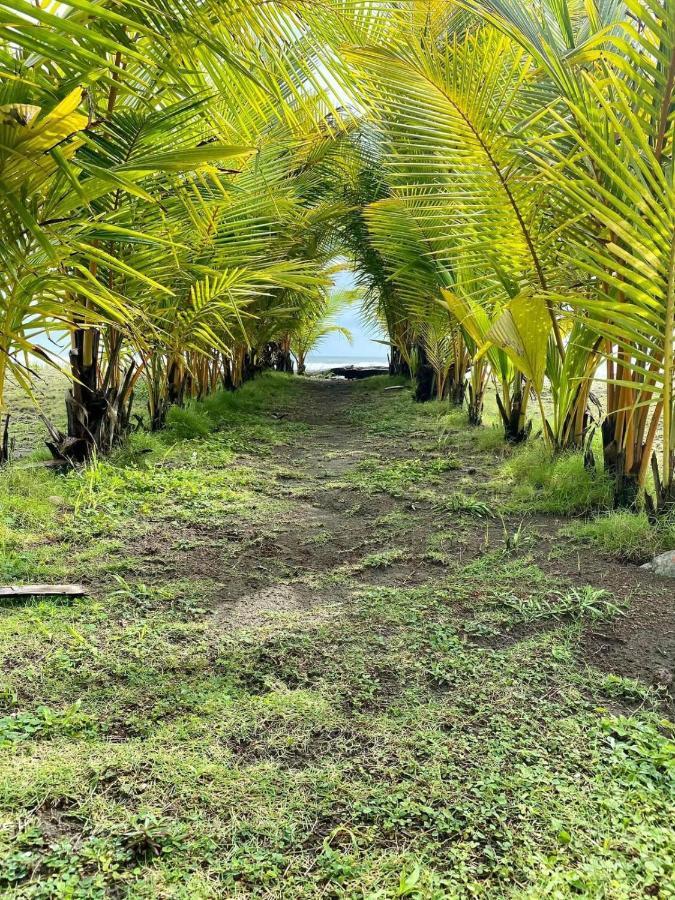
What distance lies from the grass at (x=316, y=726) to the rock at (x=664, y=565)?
23 centimetres

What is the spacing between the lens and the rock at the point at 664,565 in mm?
1660

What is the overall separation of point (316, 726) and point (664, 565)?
1085mm

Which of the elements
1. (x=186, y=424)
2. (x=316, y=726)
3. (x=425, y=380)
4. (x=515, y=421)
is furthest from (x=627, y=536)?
(x=425, y=380)

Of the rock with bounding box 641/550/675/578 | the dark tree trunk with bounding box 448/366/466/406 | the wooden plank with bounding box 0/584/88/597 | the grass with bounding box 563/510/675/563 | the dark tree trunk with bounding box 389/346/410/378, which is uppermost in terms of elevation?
the dark tree trunk with bounding box 389/346/410/378

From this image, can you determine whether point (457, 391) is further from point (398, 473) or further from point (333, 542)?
point (333, 542)

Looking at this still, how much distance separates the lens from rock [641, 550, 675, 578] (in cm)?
166

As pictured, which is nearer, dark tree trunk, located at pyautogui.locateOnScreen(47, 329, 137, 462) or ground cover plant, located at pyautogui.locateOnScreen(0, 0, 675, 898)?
ground cover plant, located at pyautogui.locateOnScreen(0, 0, 675, 898)

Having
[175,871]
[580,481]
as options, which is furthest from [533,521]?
[175,871]

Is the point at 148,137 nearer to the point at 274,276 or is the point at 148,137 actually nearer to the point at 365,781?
the point at 274,276

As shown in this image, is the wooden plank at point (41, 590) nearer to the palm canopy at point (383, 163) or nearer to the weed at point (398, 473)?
the palm canopy at point (383, 163)

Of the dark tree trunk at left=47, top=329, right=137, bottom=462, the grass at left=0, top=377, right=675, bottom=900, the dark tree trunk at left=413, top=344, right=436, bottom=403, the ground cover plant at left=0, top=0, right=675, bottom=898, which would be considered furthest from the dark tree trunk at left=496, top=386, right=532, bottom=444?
the dark tree trunk at left=413, top=344, right=436, bottom=403

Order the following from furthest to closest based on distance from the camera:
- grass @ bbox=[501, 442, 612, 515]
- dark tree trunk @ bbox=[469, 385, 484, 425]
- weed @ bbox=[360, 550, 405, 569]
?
dark tree trunk @ bbox=[469, 385, 484, 425] → grass @ bbox=[501, 442, 612, 515] → weed @ bbox=[360, 550, 405, 569]

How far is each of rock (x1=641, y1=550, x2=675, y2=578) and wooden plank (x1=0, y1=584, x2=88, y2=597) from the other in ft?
5.07

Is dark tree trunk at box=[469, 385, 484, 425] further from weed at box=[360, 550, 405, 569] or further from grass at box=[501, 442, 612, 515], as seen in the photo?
weed at box=[360, 550, 405, 569]
